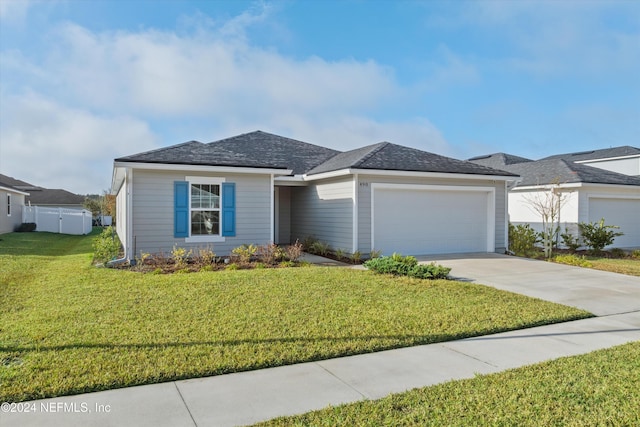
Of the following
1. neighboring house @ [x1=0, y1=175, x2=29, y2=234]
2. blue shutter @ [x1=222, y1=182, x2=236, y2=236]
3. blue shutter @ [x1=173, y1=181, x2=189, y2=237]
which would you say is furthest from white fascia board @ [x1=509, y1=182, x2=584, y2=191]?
neighboring house @ [x1=0, y1=175, x2=29, y2=234]

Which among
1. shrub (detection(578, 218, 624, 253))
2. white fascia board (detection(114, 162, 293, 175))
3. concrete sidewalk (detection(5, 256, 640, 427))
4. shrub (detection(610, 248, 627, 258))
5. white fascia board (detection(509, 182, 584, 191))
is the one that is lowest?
concrete sidewalk (detection(5, 256, 640, 427))

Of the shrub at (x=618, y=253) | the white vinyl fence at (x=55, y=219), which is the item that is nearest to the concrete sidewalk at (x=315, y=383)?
the shrub at (x=618, y=253)

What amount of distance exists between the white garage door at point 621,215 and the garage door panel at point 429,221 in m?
6.06

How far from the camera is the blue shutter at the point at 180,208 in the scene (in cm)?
1179

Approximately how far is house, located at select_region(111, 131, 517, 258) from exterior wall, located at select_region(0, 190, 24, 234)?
13723 mm

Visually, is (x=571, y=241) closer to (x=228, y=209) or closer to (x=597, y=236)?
(x=597, y=236)

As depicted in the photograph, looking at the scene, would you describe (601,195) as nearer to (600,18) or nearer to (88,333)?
(600,18)

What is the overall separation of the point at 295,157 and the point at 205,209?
7.03 metres

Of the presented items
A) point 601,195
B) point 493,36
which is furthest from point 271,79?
point 601,195

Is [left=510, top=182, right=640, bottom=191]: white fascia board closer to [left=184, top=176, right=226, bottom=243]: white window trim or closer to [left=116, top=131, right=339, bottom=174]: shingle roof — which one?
[left=116, top=131, right=339, bottom=174]: shingle roof

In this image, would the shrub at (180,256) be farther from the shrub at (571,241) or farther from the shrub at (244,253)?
the shrub at (571,241)

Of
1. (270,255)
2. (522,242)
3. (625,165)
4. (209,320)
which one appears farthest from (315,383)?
(625,165)

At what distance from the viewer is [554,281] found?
9.80 m

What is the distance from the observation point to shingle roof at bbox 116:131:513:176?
12.0 metres
